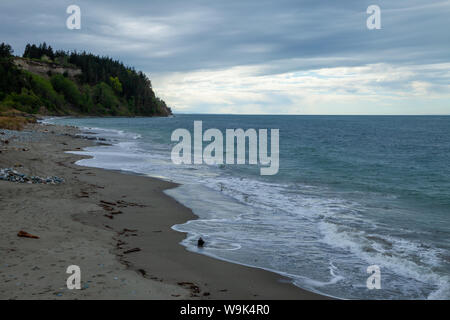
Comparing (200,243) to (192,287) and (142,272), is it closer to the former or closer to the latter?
(142,272)

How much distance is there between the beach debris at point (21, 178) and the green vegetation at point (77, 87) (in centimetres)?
7483

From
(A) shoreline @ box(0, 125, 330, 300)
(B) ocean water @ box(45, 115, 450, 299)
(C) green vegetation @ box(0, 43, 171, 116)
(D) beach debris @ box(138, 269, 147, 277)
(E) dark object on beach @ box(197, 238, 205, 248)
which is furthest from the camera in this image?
(C) green vegetation @ box(0, 43, 171, 116)

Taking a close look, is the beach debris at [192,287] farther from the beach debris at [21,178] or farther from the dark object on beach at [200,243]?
the beach debris at [21,178]

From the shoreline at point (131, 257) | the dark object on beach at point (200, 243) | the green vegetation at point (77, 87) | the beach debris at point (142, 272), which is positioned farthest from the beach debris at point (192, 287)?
the green vegetation at point (77, 87)

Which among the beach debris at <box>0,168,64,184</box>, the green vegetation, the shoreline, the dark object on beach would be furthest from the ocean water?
the green vegetation

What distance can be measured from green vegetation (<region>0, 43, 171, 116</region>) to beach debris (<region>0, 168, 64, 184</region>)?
246 feet

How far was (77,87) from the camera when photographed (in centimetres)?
14188

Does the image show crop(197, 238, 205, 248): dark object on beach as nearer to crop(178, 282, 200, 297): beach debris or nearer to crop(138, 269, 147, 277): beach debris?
crop(138, 269, 147, 277): beach debris

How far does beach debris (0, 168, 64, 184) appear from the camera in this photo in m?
12.1

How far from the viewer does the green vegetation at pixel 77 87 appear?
84.6 m

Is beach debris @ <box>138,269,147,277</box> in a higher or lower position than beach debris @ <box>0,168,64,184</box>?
lower

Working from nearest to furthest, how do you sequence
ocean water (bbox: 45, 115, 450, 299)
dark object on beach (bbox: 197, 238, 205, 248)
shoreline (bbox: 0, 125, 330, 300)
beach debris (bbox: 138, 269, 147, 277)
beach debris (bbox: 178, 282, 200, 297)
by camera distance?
shoreline (bbox: 0, 125, 330, 300) < beach debris (bbox: 178, 282, 200, 297) < beach debris (bbox: 138, 269, 147, 277) < ocean water (bbox: 45, 115, 450, 299) < dark object on beach (bbox: 197, 238, 205, 248)

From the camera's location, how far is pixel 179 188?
50.2 ft
